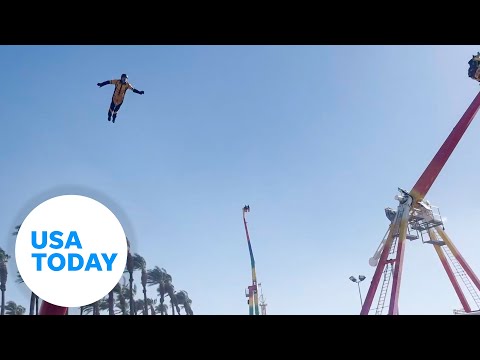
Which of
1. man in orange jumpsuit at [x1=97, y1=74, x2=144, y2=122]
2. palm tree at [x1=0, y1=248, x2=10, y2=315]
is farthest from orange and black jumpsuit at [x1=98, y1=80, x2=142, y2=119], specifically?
palm tree at [x1=0, y1=248, x2=10, y2=315]

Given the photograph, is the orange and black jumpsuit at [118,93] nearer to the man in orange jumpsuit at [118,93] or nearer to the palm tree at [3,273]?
the man in orange jumpsuit at [118,93]

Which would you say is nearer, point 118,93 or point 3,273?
point 118,93

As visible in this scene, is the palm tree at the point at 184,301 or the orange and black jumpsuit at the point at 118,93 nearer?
the orange and black jumpsuit at the point at 118,93

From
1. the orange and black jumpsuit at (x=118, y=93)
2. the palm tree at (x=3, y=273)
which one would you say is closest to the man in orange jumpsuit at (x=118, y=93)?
the orange and black jumpsuit at (x=118, y=93)

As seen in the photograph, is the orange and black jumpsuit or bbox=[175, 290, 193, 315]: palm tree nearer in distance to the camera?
the orange and black jumpsuit

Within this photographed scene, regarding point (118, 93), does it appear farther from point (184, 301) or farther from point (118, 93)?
point (184, 301)

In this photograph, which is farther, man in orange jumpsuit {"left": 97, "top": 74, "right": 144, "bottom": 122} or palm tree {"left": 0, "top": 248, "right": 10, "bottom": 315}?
palm tree {"left": 0, "top": 248, "right": 10, "bottom": 315}

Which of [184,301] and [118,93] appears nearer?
[118,93]

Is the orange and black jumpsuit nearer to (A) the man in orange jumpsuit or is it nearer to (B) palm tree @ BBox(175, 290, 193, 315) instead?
(A) the man in orange jumpsuit

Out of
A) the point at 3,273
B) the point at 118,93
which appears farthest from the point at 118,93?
the point at 3,273

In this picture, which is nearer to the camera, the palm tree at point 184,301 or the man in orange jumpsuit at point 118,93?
the man in orange jumpsuit at point 118,93

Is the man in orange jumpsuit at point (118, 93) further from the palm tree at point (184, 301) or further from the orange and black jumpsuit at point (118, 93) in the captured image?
the palm tree at point (184, 301)
